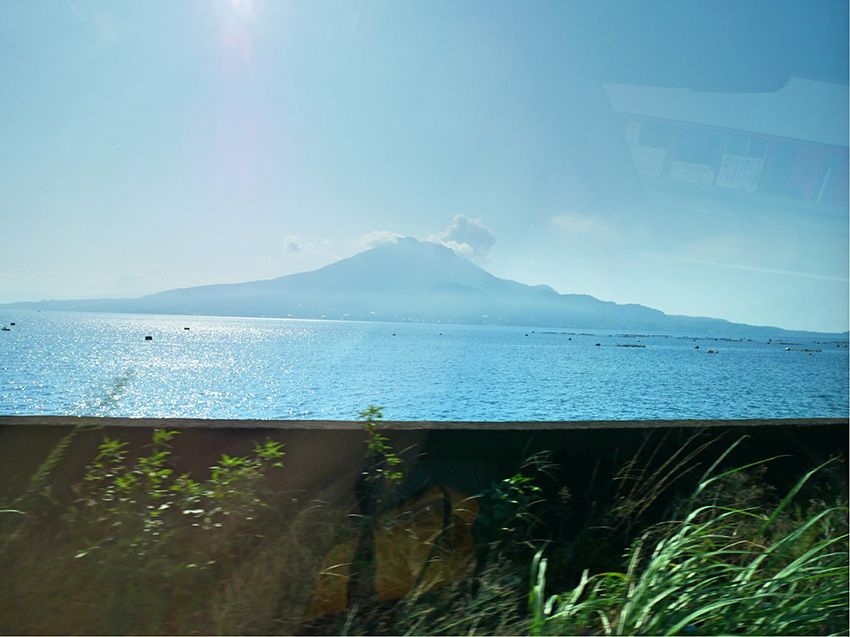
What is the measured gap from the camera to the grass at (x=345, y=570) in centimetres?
201

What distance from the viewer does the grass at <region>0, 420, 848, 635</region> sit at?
2006 mm

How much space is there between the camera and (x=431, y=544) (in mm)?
2502

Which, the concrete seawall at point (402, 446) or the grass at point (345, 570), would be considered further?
the concrete seawall at point (402, 446)

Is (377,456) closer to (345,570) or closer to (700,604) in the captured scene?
(345,570)

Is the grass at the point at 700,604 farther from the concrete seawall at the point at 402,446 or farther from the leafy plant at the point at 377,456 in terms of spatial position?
the leafy plant at the point at 377,456

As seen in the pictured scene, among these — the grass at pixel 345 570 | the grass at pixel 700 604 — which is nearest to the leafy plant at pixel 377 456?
the grass at pixel 345 570

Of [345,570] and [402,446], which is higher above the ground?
[402,446]

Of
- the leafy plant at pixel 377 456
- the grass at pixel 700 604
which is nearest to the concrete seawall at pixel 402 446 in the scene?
the leafy plant at pixel 377 456

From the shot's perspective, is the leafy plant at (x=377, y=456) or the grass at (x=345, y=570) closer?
the grass at (x=345, y=570)

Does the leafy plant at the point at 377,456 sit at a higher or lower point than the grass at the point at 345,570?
higher

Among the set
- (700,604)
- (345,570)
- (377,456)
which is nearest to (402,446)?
(377,456)

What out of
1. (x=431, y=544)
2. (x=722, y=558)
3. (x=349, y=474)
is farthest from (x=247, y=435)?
(x=722, y=558)

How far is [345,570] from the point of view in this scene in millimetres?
2350

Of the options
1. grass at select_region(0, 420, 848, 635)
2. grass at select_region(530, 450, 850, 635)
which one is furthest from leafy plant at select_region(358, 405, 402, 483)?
grass at select_region(530, 450, 850, 635)
